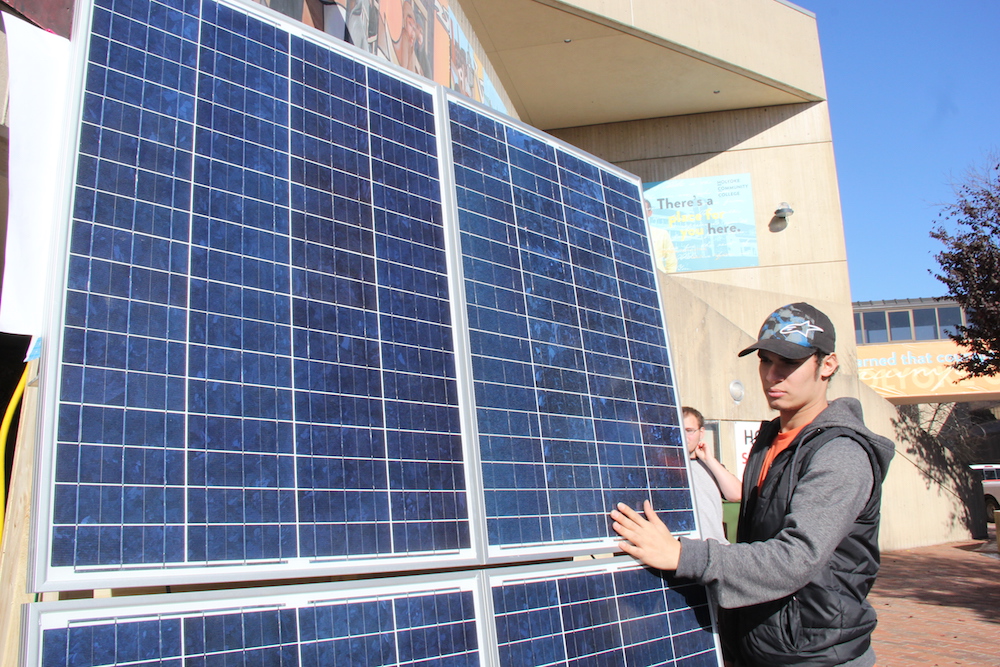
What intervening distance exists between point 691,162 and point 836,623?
21.1m

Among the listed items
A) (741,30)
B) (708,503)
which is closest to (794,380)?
(708,503)

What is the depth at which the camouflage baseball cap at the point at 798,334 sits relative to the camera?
2666mm

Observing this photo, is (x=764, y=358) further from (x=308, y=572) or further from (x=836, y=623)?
(x=308, y=572)

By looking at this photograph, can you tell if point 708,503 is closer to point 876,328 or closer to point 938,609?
point 938,609

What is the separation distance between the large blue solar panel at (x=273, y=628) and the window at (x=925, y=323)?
3825 cm

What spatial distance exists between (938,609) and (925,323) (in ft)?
92.7

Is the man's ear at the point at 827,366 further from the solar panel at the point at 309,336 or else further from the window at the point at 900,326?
the window at the point at 900,326

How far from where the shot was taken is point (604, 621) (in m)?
2.45

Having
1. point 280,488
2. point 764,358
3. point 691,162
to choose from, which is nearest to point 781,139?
point 691,162

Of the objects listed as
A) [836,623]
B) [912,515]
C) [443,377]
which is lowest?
[912,515]

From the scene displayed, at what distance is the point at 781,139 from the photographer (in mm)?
21625

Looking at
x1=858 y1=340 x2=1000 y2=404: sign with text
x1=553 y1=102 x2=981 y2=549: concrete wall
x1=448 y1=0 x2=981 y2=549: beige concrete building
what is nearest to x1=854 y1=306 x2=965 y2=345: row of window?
x1=858 y1=340 x2=1000 y2=404: sign with text

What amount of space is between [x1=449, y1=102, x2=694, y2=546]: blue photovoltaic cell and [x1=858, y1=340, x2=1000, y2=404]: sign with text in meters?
27.6

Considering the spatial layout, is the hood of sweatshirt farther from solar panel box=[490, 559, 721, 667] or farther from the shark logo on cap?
solar panel box=[490, 559, 721, 667]
